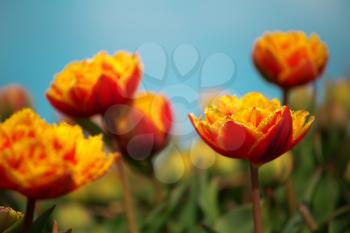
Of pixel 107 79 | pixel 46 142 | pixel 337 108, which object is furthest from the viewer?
pixel 337 108

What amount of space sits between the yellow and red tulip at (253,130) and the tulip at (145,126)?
0.54ft

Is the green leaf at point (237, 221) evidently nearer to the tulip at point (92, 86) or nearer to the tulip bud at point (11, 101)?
the tulip at point (92, 86)

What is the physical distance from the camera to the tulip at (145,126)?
440mm

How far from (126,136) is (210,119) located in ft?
0.60

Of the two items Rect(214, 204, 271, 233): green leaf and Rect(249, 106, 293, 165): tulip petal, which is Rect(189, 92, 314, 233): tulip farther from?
Rect(214, 204, 271, 233): green leaf

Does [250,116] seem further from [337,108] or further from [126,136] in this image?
[337,108]

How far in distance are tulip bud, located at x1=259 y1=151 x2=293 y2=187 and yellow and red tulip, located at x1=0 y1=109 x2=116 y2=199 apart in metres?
0.18

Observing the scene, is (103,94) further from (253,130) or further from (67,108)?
(253,130)

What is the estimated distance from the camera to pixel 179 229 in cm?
47

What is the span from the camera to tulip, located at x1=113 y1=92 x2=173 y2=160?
44 cm

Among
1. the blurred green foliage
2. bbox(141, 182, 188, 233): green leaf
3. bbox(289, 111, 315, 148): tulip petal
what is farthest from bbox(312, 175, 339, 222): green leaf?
bbox(289, 111, 315, 148): tulip petal

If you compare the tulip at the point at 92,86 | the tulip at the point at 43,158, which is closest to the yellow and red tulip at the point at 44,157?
the tulip at the point at 43,158

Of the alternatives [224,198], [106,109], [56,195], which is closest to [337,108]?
[224,198]

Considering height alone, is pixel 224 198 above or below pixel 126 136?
below
